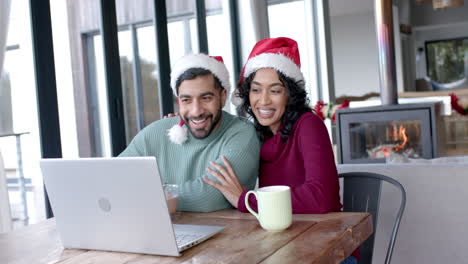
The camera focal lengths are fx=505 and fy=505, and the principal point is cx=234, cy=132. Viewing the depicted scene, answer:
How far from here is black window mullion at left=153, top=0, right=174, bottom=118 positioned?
366 centimetres

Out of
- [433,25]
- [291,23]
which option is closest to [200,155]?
[291,23]

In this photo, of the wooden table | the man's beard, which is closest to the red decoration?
the man's beard

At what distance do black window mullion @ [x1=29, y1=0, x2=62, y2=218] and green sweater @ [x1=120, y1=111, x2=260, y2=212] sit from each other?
0.97m

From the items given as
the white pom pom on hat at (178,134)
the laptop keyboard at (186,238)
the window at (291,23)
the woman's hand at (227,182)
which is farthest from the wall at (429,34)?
the laptop keyboard at (186,238)

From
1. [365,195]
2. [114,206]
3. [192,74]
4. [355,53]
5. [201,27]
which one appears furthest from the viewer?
[355,53]

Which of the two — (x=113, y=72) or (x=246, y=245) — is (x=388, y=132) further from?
(x=246, y=245)

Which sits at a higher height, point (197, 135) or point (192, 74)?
point (192, 74)

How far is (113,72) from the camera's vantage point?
3088 mm

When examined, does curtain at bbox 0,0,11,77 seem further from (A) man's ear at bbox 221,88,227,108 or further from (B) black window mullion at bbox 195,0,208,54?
(B) black window mullion at bbox 195,0,208,54

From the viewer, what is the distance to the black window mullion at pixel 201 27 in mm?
4359

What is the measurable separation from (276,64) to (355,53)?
903 cm

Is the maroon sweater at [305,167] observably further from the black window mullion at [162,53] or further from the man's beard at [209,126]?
the black window mullion at [162,53]

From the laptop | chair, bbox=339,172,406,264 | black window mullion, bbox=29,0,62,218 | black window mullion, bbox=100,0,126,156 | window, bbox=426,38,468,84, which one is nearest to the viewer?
the laptop

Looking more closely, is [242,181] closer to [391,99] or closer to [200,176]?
[200,176]
